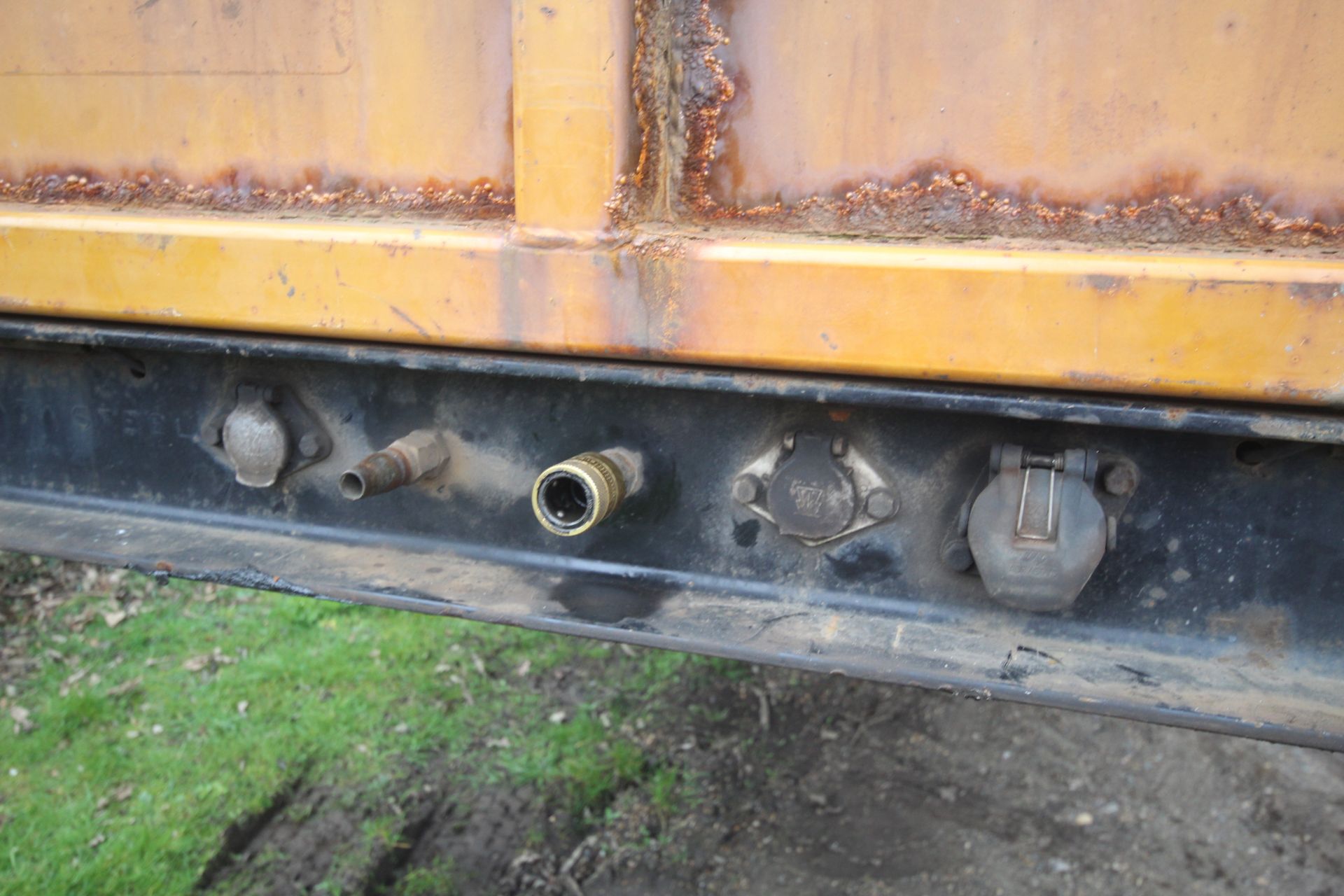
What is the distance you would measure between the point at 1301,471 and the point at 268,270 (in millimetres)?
1307

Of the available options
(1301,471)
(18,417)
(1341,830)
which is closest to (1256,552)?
(1301,471)

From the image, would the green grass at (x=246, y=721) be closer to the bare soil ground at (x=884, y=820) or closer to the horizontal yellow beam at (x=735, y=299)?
the bare soil ground at (x=884, y=820)

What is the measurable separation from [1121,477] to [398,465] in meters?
0.96

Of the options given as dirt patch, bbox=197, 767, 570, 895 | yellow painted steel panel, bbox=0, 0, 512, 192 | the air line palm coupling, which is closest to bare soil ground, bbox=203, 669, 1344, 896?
dirt patch, bbox=197, 767, 570, 895

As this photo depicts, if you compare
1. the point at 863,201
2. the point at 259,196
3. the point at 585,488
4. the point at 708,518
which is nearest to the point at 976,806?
the point at 708,518

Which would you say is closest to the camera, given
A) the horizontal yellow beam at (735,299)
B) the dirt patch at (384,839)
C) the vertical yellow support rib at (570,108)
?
the horizontal yellow beam at (735,299)

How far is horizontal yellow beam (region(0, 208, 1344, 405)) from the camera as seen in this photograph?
97 centimetres

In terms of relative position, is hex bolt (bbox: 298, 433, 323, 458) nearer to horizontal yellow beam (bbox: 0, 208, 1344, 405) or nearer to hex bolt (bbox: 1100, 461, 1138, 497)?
horizontal yellow beam (bbox: 0, 208, 1344, 405)

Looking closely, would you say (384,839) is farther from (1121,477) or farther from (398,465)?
(1121,477)

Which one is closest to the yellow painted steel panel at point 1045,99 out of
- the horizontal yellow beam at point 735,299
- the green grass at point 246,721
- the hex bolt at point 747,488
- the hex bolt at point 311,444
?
the horizontal yellow beam at point 735,299

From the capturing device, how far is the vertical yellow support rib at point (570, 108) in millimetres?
1071

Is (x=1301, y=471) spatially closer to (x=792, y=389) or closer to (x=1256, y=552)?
(x=1256, y=552)

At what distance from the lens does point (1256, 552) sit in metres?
1.20

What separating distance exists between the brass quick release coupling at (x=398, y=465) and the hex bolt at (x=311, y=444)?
112 mm
